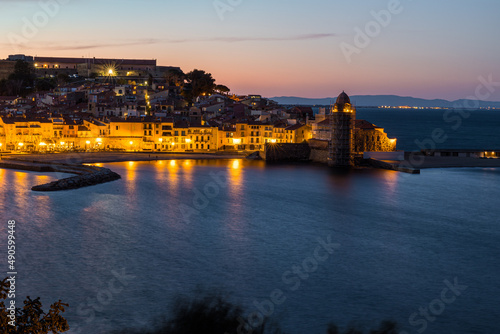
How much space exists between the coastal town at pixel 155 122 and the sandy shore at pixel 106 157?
1979mm

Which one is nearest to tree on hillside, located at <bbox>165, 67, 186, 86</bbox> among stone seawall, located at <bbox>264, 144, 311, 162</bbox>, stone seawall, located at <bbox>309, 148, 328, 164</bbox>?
stone seawall, located at <bbox>264, 144, 311, 162</bbox>

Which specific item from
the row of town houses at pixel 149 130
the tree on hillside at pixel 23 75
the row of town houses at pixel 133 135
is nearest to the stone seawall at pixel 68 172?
the row of town houses at pixel 133 135

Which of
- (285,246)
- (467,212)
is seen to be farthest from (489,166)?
(285,246)

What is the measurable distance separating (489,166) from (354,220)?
2162cm

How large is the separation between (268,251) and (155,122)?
29.1m

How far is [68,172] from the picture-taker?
3269 centimetres

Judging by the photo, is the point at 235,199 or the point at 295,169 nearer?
the point at 235,199

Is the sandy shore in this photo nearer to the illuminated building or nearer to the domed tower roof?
the illuminated building

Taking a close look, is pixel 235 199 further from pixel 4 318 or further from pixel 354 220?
pixel 4 318

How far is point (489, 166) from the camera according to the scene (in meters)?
39.5

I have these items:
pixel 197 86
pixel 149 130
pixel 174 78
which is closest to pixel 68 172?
pixel 149 130

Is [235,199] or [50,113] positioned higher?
[50,113]

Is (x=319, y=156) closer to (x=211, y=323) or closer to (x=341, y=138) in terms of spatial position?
(x=341, y=138)

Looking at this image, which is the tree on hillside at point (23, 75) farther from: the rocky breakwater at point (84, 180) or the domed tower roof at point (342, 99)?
the domed tower roof at point (342, 99)
